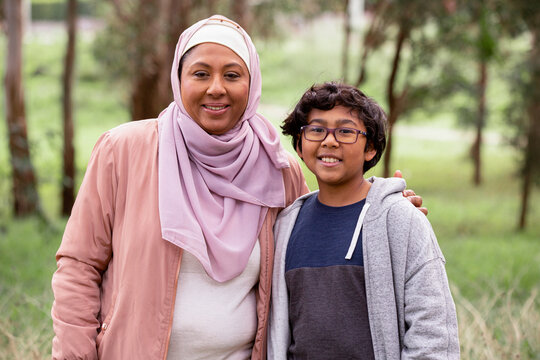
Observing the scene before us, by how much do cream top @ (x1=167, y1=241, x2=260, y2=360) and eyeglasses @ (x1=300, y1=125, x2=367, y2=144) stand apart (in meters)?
0.61

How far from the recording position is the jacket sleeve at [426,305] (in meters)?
1.96

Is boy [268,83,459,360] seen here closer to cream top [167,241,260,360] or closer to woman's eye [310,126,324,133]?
woman's eye [310,126,324,133]

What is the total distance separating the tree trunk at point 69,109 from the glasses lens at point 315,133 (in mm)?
9597

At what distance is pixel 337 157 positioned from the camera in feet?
7.38

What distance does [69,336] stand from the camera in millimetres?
2211

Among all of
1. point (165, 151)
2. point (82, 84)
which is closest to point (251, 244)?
point (165, 151)

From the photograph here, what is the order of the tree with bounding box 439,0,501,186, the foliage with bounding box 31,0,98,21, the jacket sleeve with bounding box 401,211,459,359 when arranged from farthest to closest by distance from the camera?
the foliage with bounding box 31,0,98,21, the tree with bounding box 439,0,501,186, the jacket sleeve with bounding box 401,211,459,359

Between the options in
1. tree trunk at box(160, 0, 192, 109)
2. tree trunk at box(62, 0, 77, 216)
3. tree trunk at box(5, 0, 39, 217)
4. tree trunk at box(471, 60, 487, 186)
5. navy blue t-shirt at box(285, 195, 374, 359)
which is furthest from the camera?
tree trunk at box(471, 60, 487, 186)

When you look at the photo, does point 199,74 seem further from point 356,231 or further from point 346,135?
point 356,231

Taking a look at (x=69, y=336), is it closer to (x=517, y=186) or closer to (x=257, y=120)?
(x=257, y=120)

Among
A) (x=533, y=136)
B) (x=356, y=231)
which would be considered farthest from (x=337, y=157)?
(x=533, y=136)

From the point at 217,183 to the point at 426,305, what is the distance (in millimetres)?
907

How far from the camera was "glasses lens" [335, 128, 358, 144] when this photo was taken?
2248 millimetres

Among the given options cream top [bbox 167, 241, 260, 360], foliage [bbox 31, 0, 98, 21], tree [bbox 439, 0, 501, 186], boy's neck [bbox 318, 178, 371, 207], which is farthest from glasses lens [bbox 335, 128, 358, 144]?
foliage [bbox 31, 0, 98, 21]
